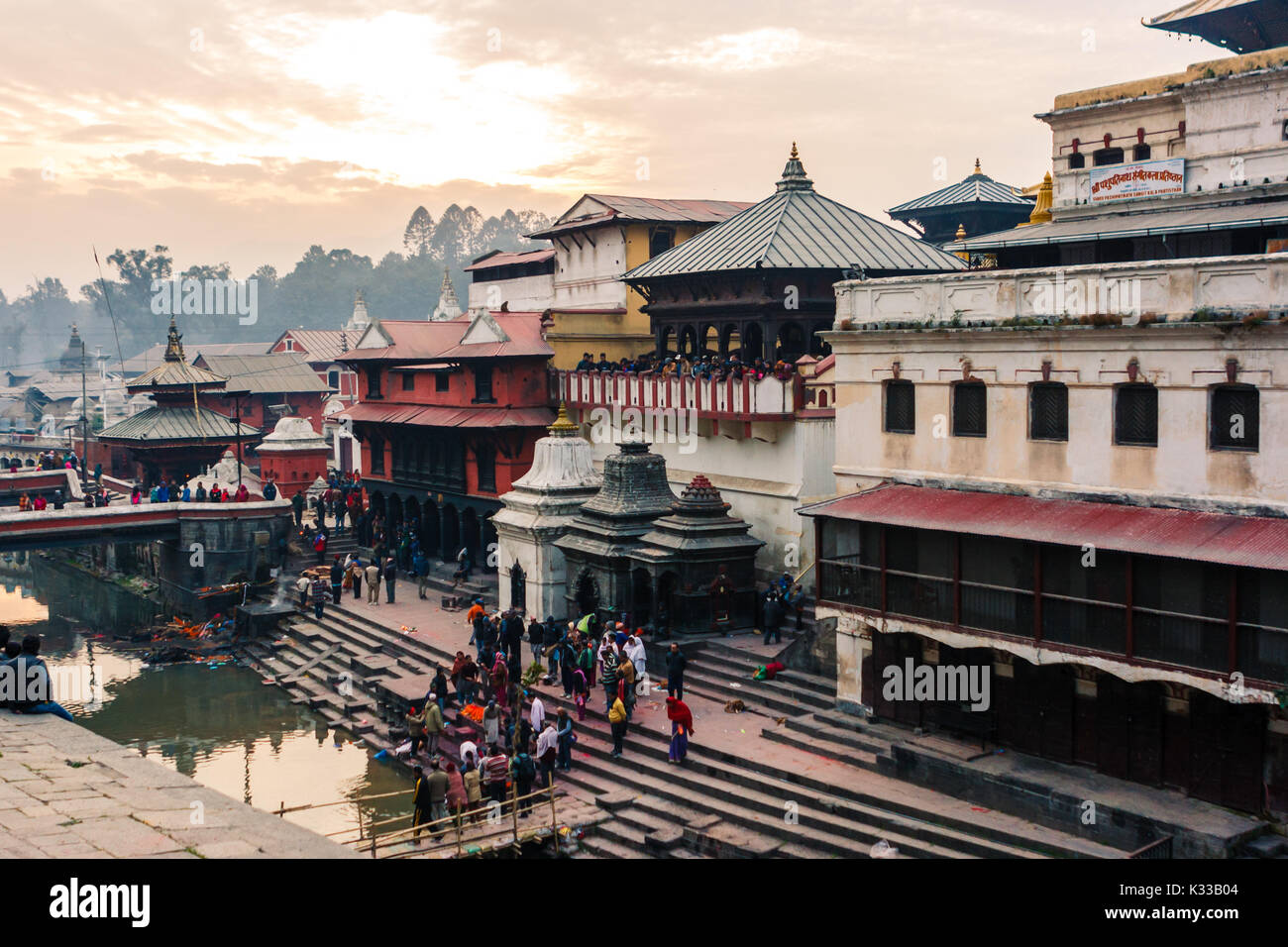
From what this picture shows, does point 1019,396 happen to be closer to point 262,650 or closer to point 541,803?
point 541,803

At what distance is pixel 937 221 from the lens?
5262 centimetres

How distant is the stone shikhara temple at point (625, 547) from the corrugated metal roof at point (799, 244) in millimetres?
6869

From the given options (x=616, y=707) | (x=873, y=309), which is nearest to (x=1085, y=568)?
(x=873, y=309)

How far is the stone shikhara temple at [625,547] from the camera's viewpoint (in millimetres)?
29406

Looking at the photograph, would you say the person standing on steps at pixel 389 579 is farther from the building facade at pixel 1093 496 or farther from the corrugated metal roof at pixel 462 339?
the building facade at pixel 1093 496

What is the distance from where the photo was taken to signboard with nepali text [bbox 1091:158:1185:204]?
26.5 meters

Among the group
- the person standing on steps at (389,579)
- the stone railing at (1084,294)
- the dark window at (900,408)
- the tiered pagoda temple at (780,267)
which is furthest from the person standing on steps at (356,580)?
the dark window at (900,408)

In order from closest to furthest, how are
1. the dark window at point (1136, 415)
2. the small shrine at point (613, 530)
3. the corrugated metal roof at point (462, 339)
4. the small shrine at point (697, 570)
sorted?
1. the dark window at point (1136, 415)
2. the small shrine at point (697, 570)
3. the small shrine at point (613, 530)
4. the corrugated metal roof at point (462, 339)

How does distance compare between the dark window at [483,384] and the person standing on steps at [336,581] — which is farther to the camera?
the dark window at [483,384]

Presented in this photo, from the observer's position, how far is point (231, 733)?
32.0m

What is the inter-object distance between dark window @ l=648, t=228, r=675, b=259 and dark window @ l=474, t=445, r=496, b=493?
9458 mm

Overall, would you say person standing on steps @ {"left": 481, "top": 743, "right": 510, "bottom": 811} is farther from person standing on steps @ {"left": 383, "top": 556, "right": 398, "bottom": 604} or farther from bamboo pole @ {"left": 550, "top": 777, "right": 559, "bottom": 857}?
person standing on steps @ {"left": 383, "top": 556, "right": 398, "bottom": 604}

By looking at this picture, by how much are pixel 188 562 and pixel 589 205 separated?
1979cm

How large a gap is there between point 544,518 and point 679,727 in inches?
443
